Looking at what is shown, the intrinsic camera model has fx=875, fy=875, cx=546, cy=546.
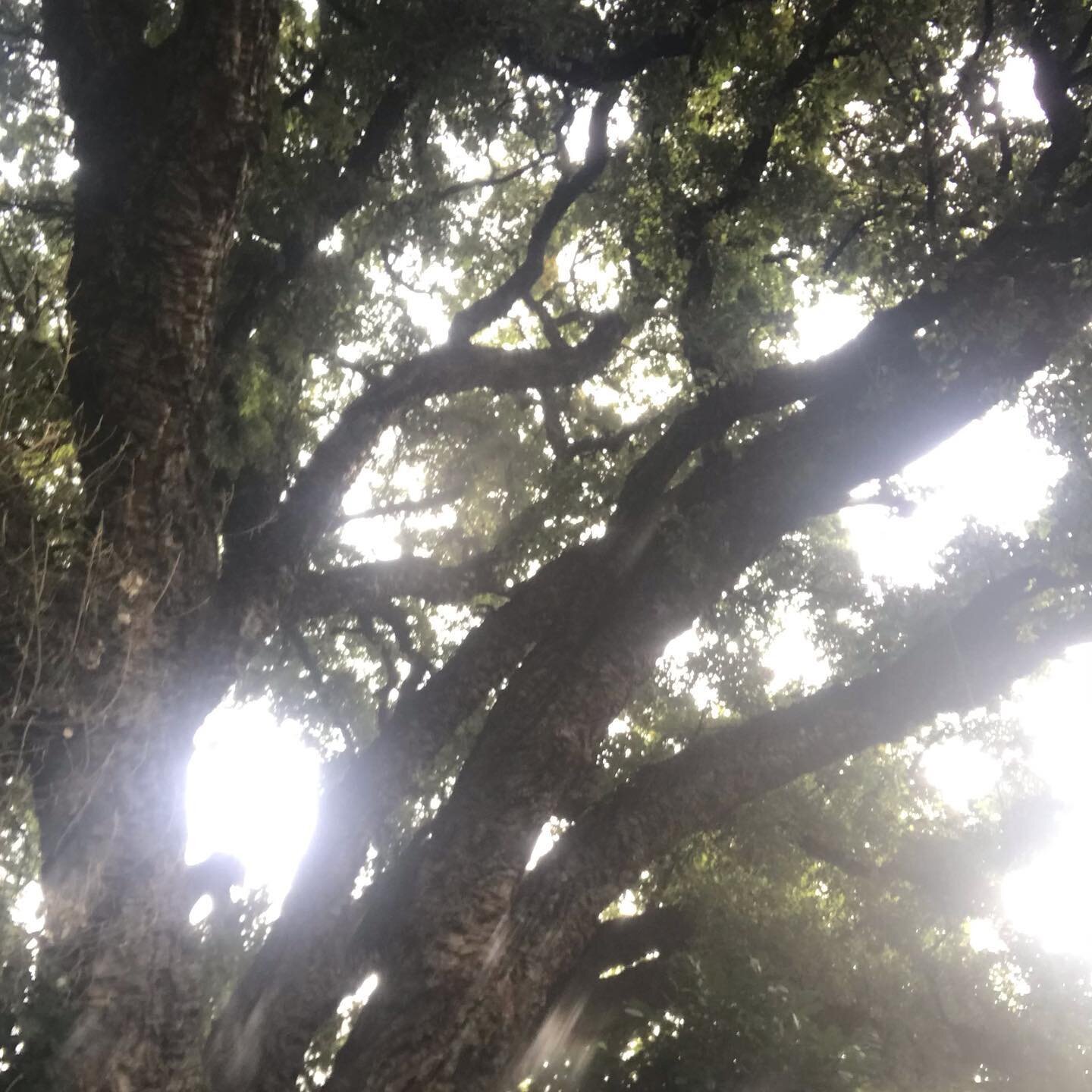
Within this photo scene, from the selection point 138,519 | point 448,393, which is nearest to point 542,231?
point 448,393

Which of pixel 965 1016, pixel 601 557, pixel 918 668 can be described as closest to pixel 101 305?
pixel 601 557

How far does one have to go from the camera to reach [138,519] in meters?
4.79

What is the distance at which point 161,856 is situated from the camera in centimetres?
472

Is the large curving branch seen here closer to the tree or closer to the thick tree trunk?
the tree

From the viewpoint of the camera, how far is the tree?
4.59 metres

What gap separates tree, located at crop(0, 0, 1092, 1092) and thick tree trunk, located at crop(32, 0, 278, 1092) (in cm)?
2

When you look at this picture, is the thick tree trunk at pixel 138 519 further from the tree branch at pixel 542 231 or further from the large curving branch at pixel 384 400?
the tree branch at pixel 542 231

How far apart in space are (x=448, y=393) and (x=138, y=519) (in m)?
3.41

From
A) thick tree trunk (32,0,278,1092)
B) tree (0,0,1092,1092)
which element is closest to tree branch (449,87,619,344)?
tree (0,0,1092,1092)

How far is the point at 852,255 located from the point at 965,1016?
23.0 ft

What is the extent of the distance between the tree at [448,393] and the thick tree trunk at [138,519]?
0.02 metres

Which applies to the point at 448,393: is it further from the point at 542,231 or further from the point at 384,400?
the point at 542,231

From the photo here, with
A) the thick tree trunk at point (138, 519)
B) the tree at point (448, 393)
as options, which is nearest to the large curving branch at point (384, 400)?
the tree at point (448, 393)

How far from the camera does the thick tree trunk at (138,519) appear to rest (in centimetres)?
436
